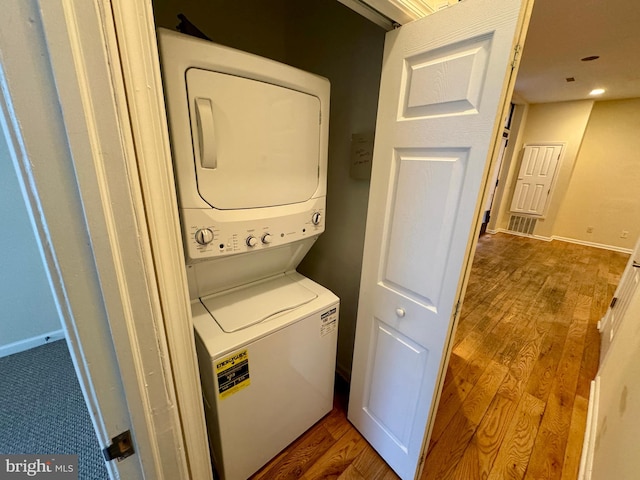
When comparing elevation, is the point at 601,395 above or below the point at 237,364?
below

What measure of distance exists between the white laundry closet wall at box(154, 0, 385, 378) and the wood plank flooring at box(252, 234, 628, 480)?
19.2 inches

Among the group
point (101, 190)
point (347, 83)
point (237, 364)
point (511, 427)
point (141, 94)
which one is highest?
point (347, 83)

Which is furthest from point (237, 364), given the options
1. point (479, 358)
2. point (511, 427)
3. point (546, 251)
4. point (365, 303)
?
point (546, 251)

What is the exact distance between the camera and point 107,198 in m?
0.40

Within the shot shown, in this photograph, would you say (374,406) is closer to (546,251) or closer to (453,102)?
(453,102)

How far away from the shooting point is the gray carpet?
1218 mm

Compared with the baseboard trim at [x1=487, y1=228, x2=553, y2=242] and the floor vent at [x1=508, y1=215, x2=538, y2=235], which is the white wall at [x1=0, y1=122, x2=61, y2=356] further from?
the floor vent at [x1=508, y1=215, x2=538, y2=235]

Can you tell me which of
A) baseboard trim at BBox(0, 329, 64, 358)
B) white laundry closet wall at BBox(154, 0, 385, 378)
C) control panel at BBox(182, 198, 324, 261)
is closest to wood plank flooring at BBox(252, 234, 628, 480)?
white laundry closet wall at BBox(154, 0, 385, 378)

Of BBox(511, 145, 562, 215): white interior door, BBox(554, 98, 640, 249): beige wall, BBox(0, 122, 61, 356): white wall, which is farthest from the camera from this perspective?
BBox(511, 145, 562, 215): white interior door

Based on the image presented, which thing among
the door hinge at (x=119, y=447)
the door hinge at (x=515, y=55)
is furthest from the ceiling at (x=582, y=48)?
the door hinge at (x=119, y=447)

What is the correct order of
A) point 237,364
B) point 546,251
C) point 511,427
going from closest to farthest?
point 237,364 → point 511,427 → point 546,251

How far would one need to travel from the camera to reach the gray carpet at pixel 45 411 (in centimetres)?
122

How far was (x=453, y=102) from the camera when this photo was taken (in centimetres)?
78

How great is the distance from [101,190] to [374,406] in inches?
55.0
